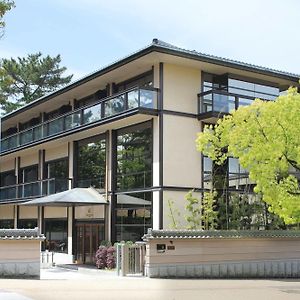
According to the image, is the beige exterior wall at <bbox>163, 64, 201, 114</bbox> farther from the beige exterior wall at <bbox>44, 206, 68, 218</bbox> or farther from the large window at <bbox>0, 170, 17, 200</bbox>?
the large window at <bbox>0, 170, 17, 200</bbox>

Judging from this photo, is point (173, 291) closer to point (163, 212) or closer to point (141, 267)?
point (141, 267)

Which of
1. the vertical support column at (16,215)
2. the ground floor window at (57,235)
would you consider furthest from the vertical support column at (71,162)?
the vertical support column at (16,215)

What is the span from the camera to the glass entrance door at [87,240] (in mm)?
27953

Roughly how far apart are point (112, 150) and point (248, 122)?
364 inches

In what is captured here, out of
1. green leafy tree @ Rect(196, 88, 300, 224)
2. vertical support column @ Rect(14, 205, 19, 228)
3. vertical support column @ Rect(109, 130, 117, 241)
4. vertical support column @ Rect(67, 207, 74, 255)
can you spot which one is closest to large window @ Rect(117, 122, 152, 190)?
vertical support column @ Rect(109, 130, 117, 241)

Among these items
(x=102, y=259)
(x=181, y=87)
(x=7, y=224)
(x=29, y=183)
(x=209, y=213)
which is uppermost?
(x=181, y=87)

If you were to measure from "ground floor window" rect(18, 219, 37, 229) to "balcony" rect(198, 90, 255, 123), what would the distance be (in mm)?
16065

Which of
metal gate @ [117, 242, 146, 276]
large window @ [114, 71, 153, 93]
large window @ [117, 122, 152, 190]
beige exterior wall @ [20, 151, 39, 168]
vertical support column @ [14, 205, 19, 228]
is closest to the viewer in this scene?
metal gate @ [117, 242, 146, 276]

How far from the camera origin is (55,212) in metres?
32.9

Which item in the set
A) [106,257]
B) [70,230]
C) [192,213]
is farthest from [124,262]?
[70,230]

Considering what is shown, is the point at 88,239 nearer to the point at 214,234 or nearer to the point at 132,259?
the point at 132,259

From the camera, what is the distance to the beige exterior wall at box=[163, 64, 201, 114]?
24.2 metres

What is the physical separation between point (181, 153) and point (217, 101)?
282 centimetres

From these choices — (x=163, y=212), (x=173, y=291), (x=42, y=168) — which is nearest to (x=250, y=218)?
(x=163, y=212)
